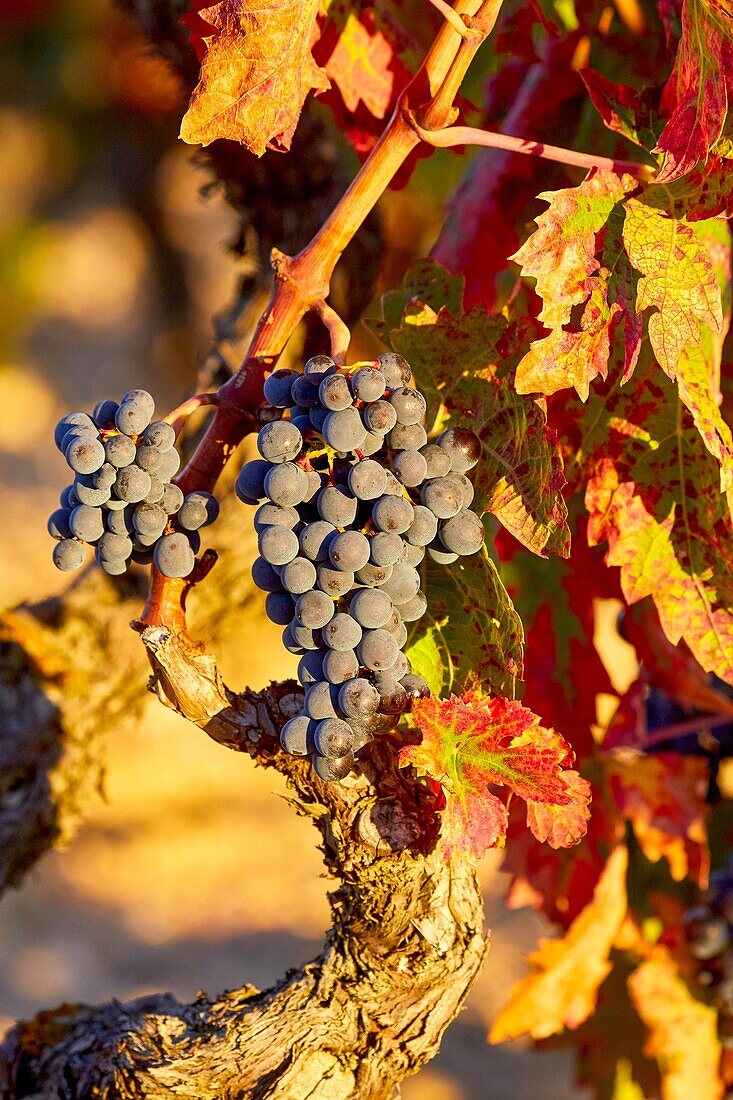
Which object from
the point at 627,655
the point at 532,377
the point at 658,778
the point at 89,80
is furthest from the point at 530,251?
the point at 89,80

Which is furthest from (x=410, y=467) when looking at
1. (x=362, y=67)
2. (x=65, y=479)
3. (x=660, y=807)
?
(x=65, y=479)

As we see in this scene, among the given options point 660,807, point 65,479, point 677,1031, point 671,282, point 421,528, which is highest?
point 671,282

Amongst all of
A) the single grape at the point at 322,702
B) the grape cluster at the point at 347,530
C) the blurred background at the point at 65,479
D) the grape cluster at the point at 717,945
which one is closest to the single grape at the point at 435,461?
the grape cluster at the point at 347,530

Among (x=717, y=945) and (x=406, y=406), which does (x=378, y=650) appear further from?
(x=717, y=945)

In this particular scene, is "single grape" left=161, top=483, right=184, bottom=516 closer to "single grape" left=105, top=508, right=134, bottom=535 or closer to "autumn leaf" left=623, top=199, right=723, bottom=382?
"single grape" left=105, top=508, right=134, bottom=535

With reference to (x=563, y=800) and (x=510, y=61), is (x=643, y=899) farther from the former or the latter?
(x=510, y=61)

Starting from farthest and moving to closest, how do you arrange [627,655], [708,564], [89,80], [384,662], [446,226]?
1. [89,80]
2. [627,655]
3. [446,226]
4. [708,564]
5. [384,662]
